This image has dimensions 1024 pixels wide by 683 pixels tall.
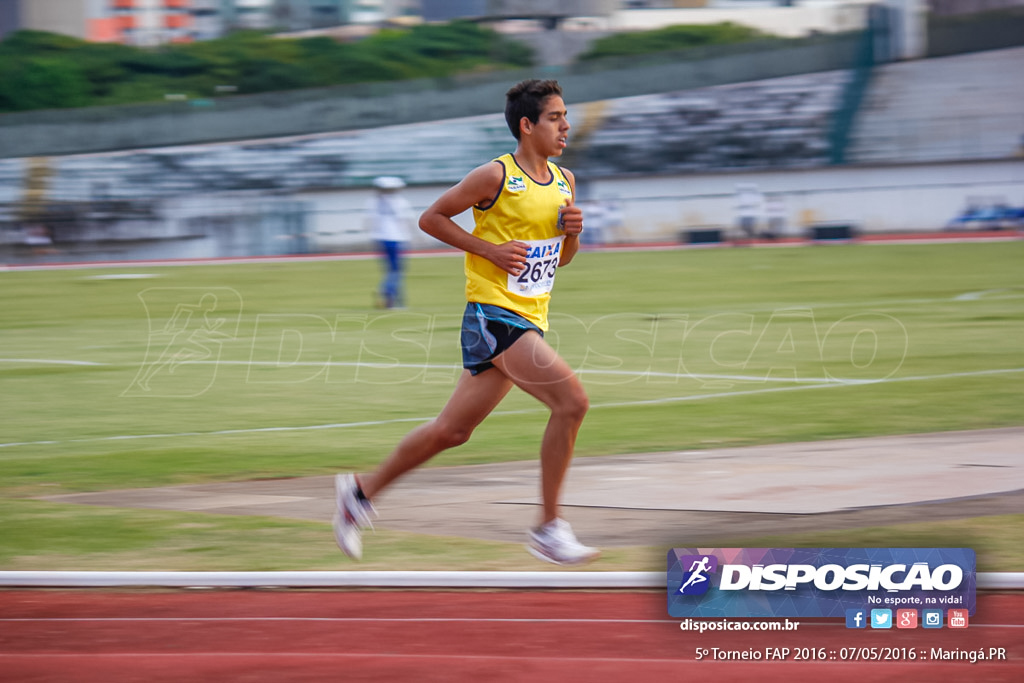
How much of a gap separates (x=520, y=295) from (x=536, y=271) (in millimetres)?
117

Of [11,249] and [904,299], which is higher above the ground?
[904,299]

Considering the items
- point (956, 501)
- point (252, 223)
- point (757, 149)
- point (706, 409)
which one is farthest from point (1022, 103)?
point (956, 501)

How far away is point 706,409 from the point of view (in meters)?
9.98

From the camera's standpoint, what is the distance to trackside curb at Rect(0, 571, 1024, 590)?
475 cm

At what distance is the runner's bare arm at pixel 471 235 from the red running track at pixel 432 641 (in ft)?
4.24

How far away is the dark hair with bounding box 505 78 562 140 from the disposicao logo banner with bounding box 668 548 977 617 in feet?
6.17

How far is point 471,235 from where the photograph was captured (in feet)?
17.5

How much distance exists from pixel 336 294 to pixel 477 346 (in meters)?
18.5

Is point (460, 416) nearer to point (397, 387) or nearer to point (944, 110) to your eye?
point (397, 387)

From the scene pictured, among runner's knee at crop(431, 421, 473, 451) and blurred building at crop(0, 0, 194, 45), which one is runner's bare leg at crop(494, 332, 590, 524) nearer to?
runner's knee at crop(431, 421, 473, 451)

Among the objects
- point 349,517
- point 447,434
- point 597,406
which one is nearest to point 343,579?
point 349,517

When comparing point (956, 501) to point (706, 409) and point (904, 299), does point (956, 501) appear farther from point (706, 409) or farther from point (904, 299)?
point (904, 299)

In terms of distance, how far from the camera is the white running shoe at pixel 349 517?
17.7 feet

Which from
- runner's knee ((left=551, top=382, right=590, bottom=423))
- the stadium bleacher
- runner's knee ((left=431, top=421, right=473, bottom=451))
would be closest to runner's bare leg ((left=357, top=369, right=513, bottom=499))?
runner's knee ((left=431, top=421, right=473, bottom=451))
